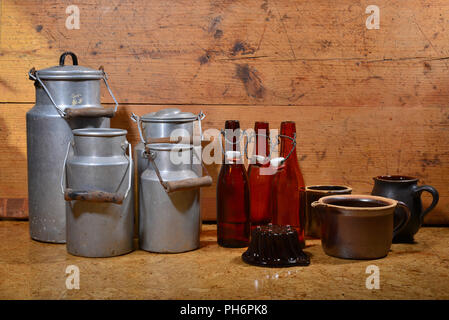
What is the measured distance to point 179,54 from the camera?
4.27 feet

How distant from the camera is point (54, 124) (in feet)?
3.72

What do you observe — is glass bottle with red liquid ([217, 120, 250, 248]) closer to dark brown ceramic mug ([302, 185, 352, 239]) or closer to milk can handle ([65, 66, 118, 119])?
dark brown ceramic mug ([302, 185, 352, 239])

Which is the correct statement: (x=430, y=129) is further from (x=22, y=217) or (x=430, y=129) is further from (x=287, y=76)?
(x=22, y=217)

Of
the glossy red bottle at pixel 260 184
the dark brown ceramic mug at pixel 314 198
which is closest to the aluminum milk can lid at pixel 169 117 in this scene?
the glossy red bottle at pixel 260 184

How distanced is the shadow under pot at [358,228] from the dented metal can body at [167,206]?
9.4 inches

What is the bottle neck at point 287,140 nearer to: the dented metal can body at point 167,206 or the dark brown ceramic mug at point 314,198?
the dark brown ceramic mug at point 314,198

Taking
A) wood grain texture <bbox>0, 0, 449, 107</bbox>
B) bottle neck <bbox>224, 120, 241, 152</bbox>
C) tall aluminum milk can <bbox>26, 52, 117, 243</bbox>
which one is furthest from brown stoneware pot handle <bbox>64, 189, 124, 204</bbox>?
wood grain texture <bbox>0, 0, 449, 107</bbox>

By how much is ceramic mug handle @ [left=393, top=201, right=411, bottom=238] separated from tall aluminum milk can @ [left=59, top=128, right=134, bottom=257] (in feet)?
1.68

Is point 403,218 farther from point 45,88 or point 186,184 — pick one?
point 45,88

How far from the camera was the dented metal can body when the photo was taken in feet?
A: 3.49

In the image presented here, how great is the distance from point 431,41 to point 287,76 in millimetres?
331
